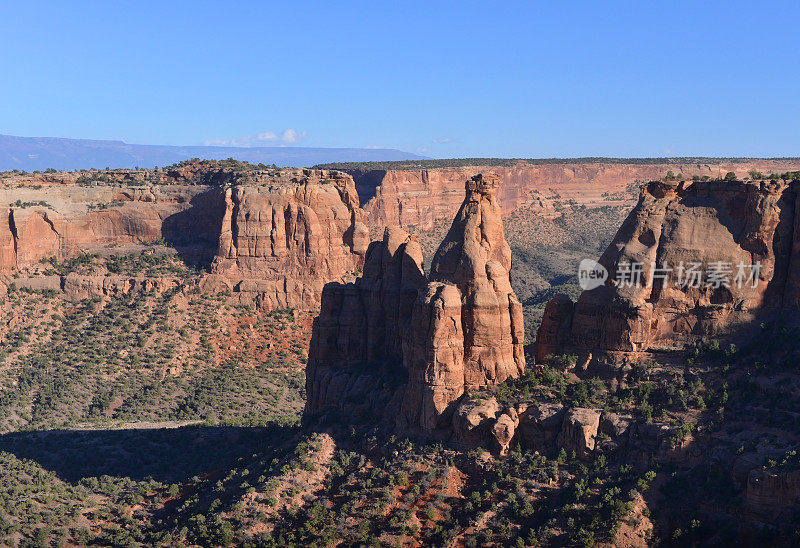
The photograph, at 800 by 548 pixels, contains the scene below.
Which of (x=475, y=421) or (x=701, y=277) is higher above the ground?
(x=701, y=277)

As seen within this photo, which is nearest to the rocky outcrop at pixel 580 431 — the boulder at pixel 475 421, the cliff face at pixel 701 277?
the boulder at pixel 475 421

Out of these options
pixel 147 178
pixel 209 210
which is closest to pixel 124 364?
pixel 209 210

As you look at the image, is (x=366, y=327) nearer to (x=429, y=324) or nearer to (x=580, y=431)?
(x=429, y=324)

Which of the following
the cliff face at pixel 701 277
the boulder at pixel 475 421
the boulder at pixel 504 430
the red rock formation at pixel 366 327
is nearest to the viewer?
the boulder at pixel 504 430

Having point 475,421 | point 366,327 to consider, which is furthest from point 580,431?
point 366,327

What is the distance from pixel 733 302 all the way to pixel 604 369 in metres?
8.49

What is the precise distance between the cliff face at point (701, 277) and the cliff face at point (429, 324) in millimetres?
5749

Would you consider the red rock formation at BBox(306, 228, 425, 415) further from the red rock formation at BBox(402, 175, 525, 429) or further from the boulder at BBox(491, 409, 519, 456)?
the boulder at BBox(491, 409, 519, 456)

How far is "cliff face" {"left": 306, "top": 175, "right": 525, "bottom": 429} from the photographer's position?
61.3 meters

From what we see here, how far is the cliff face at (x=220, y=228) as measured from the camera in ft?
Result: 378

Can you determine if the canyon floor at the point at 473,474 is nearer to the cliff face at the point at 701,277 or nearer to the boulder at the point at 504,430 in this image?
the boulder at the point at 504,430

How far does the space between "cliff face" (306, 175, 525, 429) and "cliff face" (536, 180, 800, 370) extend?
5749 millimetres

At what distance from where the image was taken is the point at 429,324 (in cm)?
6103

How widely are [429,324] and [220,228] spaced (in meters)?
60.9
